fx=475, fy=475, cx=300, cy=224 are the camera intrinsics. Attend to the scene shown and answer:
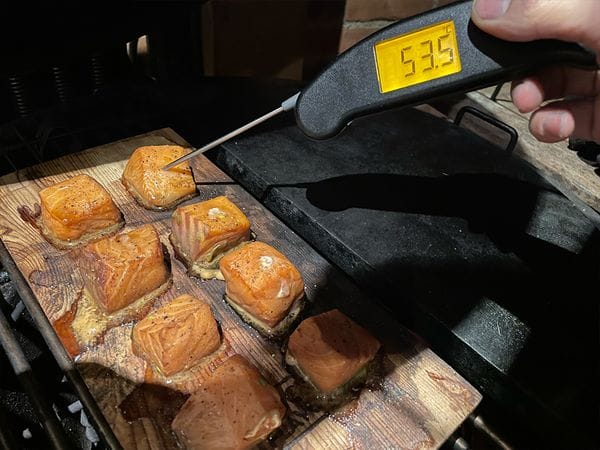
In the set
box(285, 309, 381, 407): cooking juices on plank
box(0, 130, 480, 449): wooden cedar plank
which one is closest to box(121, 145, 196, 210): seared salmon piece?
box(0, 130, 480, 449): wooden cedar plank

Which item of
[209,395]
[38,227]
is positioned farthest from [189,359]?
[38,227]

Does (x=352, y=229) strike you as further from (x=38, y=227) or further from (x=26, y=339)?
(x=26, y=339)

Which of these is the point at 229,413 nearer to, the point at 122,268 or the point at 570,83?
the point at 122,268

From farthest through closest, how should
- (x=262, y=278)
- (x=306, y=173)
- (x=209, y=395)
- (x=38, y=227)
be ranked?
(x=306, y=173), (x=38, y=227), (x=262, y=278), (x=209, y=395)

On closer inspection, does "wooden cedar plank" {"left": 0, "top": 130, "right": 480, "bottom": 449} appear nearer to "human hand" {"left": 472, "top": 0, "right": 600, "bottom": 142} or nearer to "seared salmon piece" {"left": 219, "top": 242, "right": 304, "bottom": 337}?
"seared salmon piece" {"left": 219, "top": 242, "right": 304, "bottom": 337}

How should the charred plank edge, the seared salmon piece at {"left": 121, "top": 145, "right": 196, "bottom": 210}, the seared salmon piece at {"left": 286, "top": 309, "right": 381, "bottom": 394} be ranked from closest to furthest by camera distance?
the charred plank edge < the seared salmon piece at {"left": 286, "top": 309, "right": 381, "bottom": 394} < the seared salmon piece at {"left": 121, "top": 145, "right": 196, "bottom": 210}
